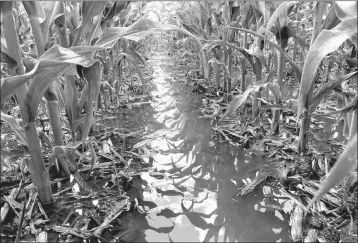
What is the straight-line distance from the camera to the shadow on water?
0.71m

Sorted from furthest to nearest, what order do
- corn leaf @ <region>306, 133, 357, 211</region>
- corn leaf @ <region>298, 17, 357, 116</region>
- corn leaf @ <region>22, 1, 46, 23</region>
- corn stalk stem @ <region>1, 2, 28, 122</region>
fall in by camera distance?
corn leaf @ <region>22, 1, 46, 23</region>, corn stalk stem @ <region>1, 2, 28, 122</region>, corn leaf @ <region>298, 17, 357, 116</region>, corn leaf @ <region>306, 133, 357, 211</region>

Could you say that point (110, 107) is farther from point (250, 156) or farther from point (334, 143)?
point (334, 143)

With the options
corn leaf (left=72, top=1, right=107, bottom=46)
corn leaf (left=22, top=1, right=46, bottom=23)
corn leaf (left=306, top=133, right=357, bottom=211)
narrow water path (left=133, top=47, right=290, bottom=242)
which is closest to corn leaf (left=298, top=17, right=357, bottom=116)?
corn leaf (left=306, top=133, right=357, bottom=211)

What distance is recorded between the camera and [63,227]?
28.7 inches

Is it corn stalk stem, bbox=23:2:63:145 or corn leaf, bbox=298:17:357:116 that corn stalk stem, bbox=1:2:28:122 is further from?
corn leaf, bbox=298:17:357:116

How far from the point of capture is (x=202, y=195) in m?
0.88

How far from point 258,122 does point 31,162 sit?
1.10 meters

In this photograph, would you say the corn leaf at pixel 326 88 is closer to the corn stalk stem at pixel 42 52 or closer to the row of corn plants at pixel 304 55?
the row of corn plants at pixel 304 55

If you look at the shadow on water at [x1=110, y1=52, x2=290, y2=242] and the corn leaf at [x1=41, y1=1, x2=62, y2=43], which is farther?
the corn leaf at [x1=41, y1=1, x2=62, y2=43]

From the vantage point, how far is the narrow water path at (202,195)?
709 millimetres

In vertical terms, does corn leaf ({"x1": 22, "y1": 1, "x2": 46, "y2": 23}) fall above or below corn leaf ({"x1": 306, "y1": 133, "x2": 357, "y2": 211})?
above

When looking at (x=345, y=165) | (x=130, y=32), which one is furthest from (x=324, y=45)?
(x=130, y=32)

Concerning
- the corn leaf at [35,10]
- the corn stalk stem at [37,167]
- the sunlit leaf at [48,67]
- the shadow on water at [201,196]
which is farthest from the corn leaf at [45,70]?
the shadow on water at [201,196]

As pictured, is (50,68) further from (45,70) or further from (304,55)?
(304,55)
